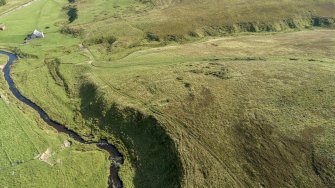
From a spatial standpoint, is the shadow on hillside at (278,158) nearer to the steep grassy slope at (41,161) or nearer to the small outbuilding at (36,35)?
the steep grassy slope at (41,161)

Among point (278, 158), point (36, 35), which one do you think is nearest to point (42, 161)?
point (278, 158)

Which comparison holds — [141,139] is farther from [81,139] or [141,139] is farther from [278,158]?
[278,158]

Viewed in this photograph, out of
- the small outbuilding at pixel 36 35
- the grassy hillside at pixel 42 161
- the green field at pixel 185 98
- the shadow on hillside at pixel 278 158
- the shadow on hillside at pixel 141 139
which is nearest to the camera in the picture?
the shadow on hillside at pixel 278 158

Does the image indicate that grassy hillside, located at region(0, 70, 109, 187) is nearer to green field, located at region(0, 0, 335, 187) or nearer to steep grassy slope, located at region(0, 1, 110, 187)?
steep grassy slope, located at region(0, 1, 110, 187)

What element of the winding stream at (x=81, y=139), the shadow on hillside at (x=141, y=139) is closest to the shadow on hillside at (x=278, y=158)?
the shadow on hillside at (x=141, y=139)

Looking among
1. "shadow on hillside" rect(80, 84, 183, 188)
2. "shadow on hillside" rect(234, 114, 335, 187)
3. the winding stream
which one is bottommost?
the winding stream

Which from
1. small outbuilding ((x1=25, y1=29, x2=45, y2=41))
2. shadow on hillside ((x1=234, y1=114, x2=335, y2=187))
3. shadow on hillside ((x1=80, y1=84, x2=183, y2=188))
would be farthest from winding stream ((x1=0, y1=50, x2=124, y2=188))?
small outbuilding ((x1=25, y1=29, x2=45, y2=41))
